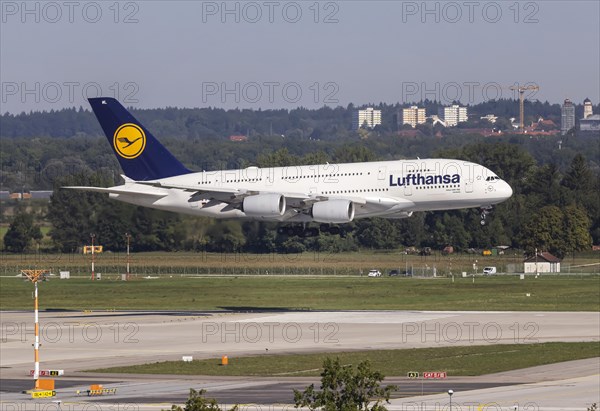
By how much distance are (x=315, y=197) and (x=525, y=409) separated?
39.2 metres

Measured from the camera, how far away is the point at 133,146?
94.4 m

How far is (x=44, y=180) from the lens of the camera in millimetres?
155875

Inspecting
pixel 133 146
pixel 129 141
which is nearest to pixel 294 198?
pixel 133 146

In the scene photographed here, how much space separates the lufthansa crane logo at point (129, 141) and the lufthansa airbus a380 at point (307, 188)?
0.08 metres

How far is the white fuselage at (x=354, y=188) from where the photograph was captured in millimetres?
84875

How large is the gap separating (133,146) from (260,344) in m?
25.0

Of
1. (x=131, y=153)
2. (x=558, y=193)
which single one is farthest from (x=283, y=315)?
(x=558, y=193)

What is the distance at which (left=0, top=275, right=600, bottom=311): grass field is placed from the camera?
104500 mm

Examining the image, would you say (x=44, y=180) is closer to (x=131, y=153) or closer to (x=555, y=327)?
(x=131, y=153)

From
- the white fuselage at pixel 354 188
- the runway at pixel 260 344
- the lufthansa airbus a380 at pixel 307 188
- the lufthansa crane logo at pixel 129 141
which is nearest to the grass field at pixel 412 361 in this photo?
the runway at pixel 260 344

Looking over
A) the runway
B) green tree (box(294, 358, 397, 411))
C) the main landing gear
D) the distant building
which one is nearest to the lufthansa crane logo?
the runway

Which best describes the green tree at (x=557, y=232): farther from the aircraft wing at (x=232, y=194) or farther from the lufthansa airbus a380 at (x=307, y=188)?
the aircraft wing at (x=232, y=194)

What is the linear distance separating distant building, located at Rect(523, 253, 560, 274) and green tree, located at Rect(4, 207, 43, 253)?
5380 centimetres

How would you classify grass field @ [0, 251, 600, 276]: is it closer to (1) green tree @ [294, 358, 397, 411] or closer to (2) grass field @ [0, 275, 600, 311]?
(2) grass field @ [0, 275, 600, 311]
